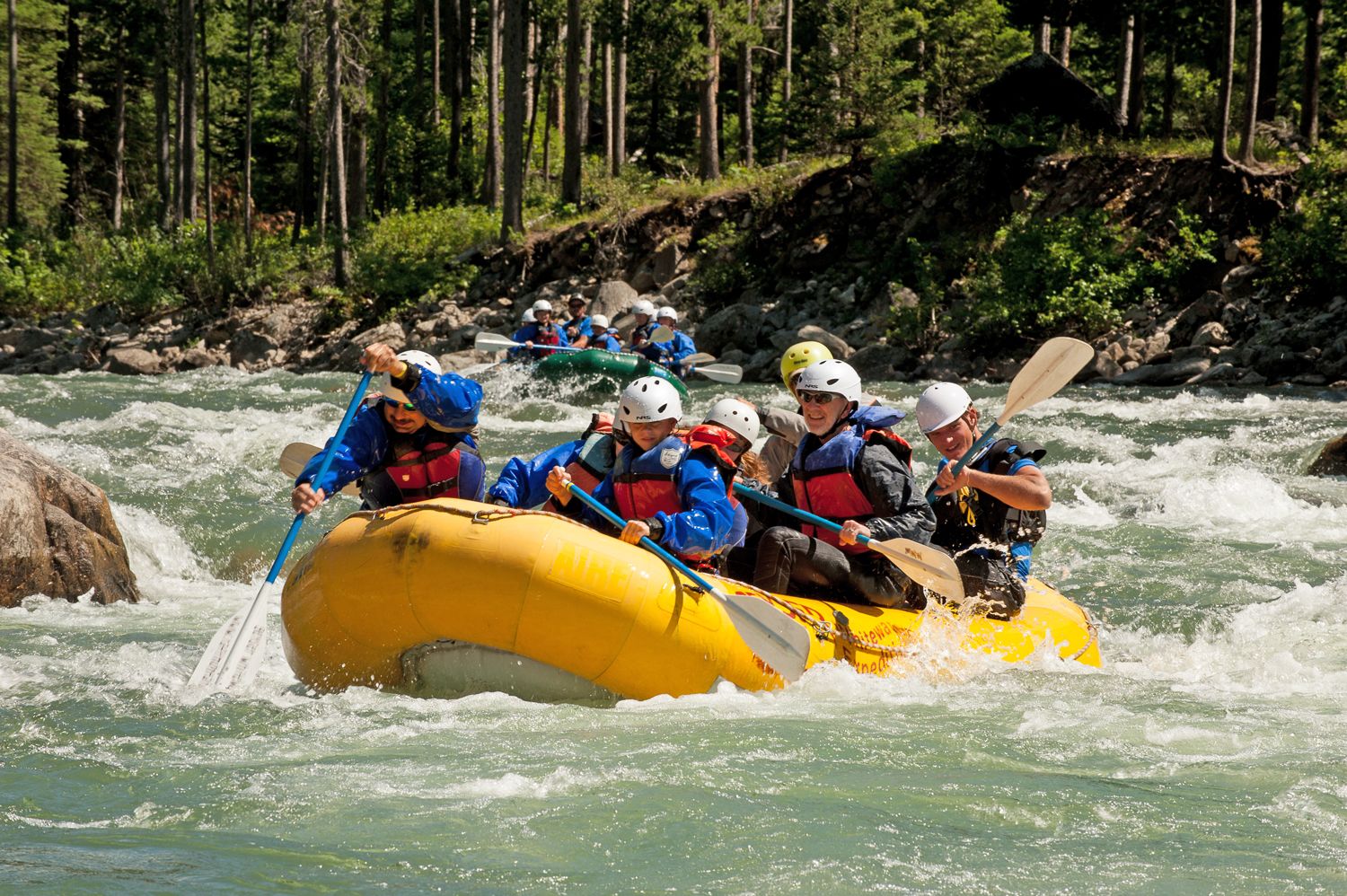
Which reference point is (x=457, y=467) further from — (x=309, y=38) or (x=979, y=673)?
(x=309, y=38)

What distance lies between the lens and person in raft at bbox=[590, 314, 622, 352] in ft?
54.9

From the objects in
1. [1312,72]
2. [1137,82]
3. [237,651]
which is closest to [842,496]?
[237,651]

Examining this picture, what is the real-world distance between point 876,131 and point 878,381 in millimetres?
6472

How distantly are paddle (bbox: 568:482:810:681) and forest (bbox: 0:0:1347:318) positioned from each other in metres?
15.1

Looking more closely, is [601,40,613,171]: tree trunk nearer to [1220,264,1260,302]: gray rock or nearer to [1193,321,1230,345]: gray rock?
[1220,264,1260,302]: gray rock

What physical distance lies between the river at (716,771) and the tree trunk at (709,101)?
1721cm

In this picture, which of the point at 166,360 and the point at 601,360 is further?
the point at 166,360

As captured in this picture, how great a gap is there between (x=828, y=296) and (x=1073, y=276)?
3.97m

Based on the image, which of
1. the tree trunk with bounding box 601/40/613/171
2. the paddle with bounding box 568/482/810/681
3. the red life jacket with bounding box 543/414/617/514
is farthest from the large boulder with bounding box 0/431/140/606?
the tree trunk with bounding box 601/40/613/171

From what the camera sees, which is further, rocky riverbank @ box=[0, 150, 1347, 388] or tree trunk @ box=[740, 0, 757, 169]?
tree trunk @ box=[740, 0, 757, 169]

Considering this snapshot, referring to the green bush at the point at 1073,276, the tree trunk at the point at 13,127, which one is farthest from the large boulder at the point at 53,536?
the tree trunk at the point at 13,127

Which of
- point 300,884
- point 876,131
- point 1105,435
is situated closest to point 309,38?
point 876,131

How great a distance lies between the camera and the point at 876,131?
73.8 feet

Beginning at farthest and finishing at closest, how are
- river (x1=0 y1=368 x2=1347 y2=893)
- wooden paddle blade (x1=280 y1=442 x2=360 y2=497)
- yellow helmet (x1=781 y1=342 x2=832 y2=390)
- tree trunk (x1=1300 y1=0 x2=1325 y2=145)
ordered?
1. tree trunk (x1=1300 y1=0 x2=1325 y2=145)
2. yellow helmet (x1=781 y1=342 x2=832 y2=390)
3. wooden paddle blade (x1=280 y1=442 x2=360 y2=497)
4. river (x1=0 y1=368 x2=1347 y2=893)
